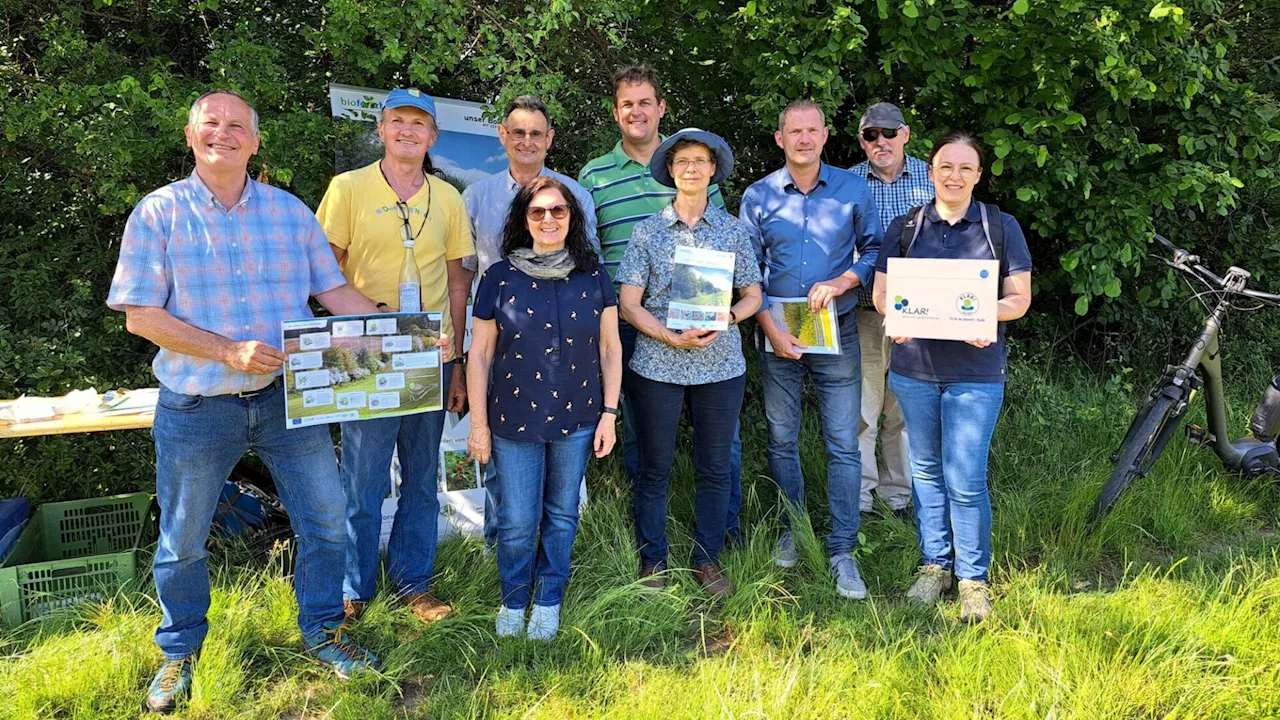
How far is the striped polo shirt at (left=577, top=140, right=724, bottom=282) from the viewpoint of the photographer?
12.2 feet

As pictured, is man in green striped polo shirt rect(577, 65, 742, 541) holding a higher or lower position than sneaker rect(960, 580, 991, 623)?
higher

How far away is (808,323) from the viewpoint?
3623 millimetres

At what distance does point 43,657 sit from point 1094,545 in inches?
186

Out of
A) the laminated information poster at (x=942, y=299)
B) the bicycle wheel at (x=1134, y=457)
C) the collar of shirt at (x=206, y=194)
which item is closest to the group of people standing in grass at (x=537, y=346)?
the collar of shirt at (x=206, y=194)

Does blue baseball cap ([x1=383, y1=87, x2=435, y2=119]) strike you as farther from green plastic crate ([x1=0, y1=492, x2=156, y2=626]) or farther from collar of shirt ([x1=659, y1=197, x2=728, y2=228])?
green plastic crate ([x1=0, y1=492, x2=156, y2=626])

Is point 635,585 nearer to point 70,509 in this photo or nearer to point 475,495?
point 475,495

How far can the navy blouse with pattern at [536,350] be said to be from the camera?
10.0ft

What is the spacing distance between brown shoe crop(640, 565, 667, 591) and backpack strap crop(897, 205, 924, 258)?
1796mm

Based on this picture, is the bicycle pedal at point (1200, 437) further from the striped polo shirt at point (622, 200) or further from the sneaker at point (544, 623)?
the sneaker at point (544, 623)

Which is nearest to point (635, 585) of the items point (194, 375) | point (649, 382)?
point (649, 382)

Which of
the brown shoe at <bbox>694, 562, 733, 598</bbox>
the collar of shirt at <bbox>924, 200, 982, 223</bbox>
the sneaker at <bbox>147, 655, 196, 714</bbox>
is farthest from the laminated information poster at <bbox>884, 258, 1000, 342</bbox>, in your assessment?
the sneaker at <bbox>147, 655, 196, 714</bbox>

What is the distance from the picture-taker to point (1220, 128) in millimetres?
4871

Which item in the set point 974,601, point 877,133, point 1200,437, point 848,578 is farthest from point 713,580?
point 1200,437

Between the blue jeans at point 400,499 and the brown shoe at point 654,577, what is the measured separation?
0.98 metres
